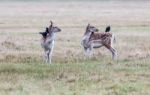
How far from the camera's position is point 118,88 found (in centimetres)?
1455

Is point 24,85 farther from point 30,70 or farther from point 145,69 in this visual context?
point 145,69

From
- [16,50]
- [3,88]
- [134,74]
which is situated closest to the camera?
[3,88]

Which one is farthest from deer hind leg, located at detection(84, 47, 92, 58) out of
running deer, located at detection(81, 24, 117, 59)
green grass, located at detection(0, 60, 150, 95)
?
green grass, located at detection(0, 60, 150, 95)

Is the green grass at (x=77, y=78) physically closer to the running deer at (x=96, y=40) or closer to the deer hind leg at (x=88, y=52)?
the deer hind leg at (x=88, y=52)

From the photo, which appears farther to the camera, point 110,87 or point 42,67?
point 42,67

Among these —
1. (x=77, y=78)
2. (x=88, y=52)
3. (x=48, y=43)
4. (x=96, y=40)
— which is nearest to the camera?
(x=77, y=78)

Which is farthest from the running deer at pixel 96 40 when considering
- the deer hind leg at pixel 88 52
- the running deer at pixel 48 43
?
the running deer at pixel 48 43

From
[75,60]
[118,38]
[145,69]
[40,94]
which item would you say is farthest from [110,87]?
[118,38]

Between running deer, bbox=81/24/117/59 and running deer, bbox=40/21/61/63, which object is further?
running deer, bbox=81/24/117/59

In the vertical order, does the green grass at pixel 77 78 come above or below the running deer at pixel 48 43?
below

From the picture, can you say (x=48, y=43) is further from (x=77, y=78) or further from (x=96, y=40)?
(x=77, y=78)

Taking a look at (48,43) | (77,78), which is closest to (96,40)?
(48,43)

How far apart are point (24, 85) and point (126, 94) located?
9.94 ft

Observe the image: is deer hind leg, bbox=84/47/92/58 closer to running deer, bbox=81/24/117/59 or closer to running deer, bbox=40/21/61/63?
running deer, bbox=81/24/117/59
